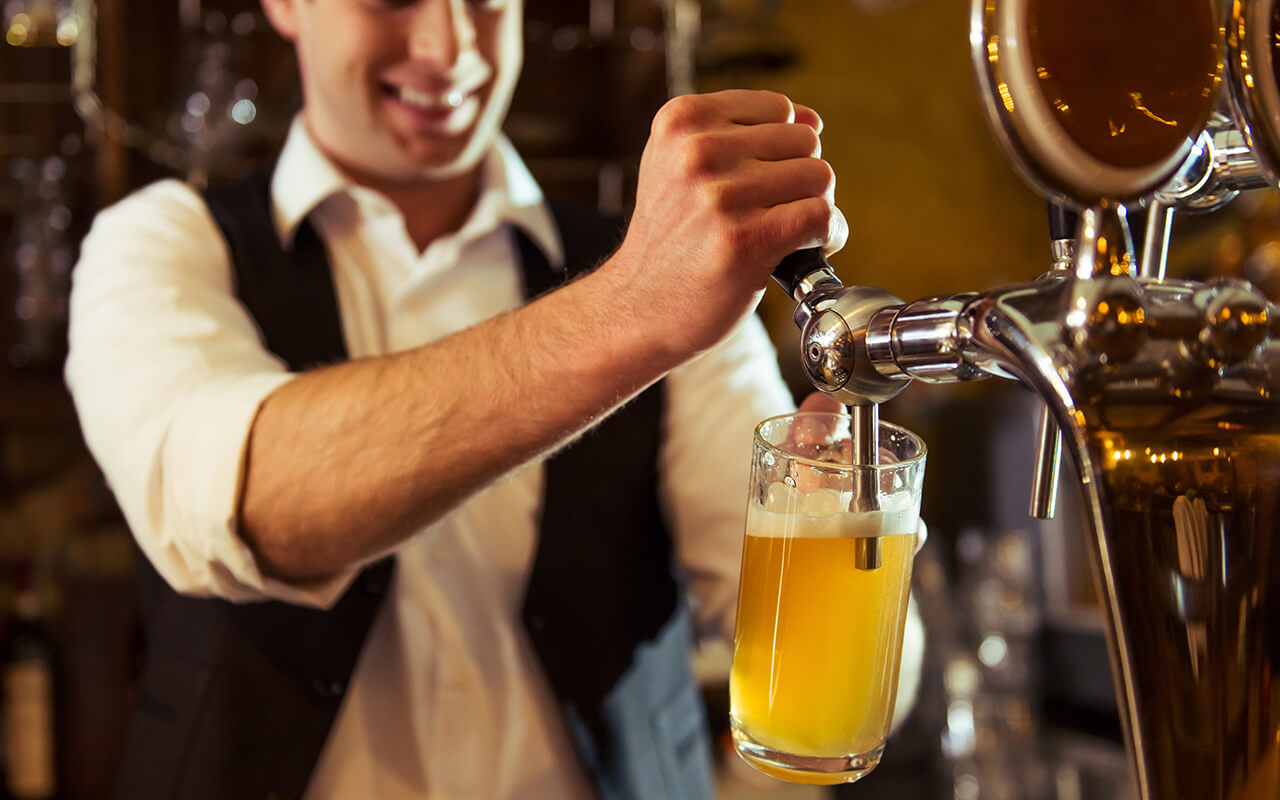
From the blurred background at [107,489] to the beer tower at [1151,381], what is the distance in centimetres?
180

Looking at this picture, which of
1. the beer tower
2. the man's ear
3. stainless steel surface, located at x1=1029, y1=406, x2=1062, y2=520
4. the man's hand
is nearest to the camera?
the beer tower

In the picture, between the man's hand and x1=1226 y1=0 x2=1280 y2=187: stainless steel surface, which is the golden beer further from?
x1=1226 y1=0 x2=1280 y2=187: stainless steel surface

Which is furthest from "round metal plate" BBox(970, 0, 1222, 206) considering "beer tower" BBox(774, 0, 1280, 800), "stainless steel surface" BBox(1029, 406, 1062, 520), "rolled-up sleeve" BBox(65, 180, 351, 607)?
"rolled-up sleeve" BBox(65, 180, 351, 607)

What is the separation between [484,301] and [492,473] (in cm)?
66

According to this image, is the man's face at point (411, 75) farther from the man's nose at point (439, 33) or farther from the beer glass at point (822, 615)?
the beer glass at point (822, 615)

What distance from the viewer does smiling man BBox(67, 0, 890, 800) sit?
970 millimetres

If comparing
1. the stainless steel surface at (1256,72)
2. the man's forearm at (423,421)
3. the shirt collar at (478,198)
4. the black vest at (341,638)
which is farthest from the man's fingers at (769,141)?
the shirt collar at (478,198)

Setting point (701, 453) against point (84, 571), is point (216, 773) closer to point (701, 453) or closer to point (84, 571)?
point (701, 453)

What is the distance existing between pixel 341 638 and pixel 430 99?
0.60m

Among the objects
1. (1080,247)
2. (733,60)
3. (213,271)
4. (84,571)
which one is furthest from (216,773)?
(733,60)

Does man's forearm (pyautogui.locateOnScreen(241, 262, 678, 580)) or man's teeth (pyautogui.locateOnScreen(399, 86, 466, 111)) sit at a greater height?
man's teeth (pyautogui.locateOnScreen(399, 86, 466, 111))

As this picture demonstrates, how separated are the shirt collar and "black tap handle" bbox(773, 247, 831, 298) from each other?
2.85 ft

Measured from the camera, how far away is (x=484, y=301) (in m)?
1.48

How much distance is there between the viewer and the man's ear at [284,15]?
1464mm
